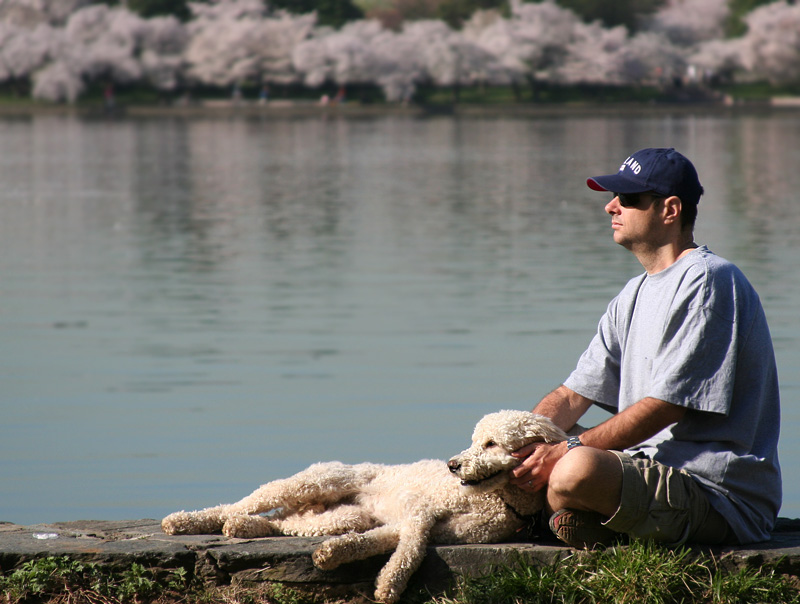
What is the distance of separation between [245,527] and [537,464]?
40.0 inches

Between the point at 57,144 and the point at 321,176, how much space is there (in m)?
15.6

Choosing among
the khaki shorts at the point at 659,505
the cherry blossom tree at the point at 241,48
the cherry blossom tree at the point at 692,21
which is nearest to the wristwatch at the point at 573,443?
the khaki shorts at the point at 659,505

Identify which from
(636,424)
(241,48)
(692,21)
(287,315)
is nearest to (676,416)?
(636,424)

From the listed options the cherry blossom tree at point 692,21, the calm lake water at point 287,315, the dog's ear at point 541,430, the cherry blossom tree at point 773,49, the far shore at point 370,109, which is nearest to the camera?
the dog's ear at point 541,430

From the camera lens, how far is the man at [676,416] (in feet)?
11.2

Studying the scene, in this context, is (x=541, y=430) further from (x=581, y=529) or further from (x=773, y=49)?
(x=773, y=49)

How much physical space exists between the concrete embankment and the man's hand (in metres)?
0.23

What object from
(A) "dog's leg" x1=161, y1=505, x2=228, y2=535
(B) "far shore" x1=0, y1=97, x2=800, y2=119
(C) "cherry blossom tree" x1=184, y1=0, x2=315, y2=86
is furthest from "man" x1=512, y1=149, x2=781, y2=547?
(C) "cherry blossom tree" x1=184, y1=0, x2=315, y2=86

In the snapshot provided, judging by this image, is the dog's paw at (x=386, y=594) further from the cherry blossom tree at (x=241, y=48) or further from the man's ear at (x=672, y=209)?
the cherry blossom tree at (x=241, y=48)

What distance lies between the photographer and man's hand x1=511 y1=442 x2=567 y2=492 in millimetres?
3500

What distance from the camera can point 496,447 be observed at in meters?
3.50

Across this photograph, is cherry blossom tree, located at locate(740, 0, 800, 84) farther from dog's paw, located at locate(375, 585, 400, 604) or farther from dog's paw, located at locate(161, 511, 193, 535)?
dog's paw, located at locate(375, 585, 400, 604)

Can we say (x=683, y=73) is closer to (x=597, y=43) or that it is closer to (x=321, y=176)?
(x=597, y=43)

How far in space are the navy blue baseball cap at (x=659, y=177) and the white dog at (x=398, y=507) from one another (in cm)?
80
